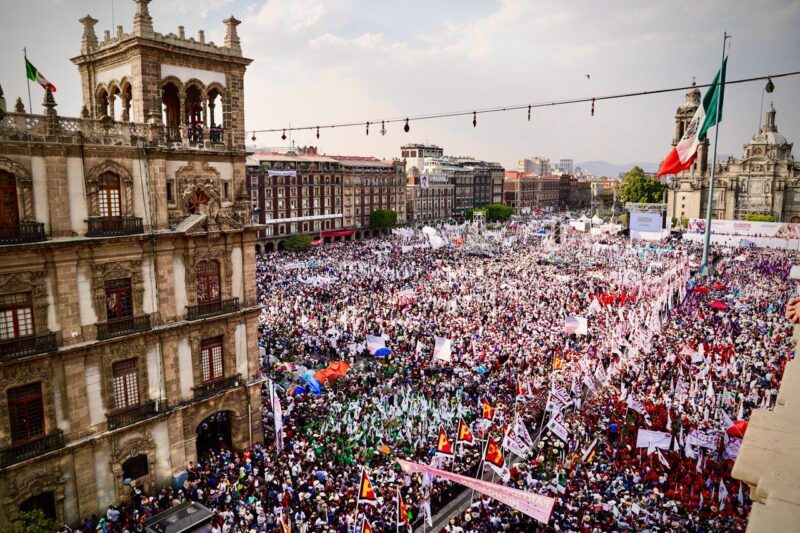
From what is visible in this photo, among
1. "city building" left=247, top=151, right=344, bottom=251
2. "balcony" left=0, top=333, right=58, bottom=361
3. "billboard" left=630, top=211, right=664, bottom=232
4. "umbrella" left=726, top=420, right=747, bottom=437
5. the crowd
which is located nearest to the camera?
"balcony" left=0, top=333, right=58, bottom=361

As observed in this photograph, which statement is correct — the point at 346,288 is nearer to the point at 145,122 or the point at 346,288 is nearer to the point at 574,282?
the point at 574,282

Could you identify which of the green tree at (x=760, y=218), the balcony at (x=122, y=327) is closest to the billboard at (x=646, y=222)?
the green tree at (x=760, y=218)

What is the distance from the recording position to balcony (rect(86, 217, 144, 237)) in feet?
58.0

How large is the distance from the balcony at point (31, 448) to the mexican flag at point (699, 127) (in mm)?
21916

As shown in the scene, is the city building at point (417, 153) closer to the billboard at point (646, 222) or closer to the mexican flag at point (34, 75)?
the billboard at point (646, 222)

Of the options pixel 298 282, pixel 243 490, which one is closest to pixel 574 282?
pixel 298 282

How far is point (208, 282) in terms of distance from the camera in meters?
21.1

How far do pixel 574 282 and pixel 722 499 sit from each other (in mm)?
34867

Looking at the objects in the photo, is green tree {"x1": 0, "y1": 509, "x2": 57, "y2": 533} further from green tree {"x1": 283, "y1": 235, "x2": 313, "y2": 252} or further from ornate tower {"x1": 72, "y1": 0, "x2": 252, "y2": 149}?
green tree {"x1": 283, "y1": 235, "x2": 313, "y2": 252}

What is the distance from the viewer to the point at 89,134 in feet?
57.6

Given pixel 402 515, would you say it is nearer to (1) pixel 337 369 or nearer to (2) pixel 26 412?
(1) pixel 337 369

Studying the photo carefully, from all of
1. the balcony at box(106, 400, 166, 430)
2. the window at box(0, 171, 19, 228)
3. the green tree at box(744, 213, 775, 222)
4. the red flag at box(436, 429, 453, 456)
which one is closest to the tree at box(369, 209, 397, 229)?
the green tree at box(744, 213, 775, 222)

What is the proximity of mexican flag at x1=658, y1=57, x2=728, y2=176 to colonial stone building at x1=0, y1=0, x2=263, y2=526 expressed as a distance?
16.4 m

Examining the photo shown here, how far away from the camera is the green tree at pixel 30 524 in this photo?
14266 mm
